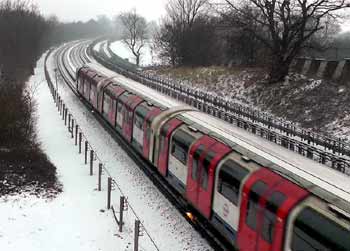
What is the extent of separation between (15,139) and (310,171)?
14.9 m

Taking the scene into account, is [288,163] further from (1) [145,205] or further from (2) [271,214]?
(1) [145,205]

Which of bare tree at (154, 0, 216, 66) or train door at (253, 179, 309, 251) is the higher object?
bare tree at (154, 0, 216, 66)

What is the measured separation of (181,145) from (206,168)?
2301 millimetres

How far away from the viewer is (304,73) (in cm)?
3841

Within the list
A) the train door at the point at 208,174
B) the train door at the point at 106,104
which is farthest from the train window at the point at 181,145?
the train door at the point at 106,104

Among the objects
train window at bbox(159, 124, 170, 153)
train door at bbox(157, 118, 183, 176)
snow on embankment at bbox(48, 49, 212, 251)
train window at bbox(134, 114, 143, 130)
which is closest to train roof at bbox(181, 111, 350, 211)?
train door at bbox(157, 118, 183, 176)

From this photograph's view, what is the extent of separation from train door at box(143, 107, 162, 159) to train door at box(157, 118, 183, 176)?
4.19 ft

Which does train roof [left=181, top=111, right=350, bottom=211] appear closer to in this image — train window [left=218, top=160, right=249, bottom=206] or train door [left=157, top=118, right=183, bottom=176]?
train window [left=218, top=160, right=249, bottom=206]

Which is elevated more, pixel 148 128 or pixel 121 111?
pixel 148 128

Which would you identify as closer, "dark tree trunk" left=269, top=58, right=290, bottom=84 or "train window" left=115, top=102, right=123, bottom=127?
"train window" left=115, top=102, right=123, bottom=127

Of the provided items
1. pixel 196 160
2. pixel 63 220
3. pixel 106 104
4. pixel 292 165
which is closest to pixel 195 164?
pixel 196 160

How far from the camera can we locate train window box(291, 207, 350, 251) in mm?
7918

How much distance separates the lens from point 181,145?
15438mm

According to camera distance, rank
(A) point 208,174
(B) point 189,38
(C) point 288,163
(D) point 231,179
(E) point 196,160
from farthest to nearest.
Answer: (B) point 189,38 < (E) point 196,160 < (A) point 208,174 < (D) point 231,179 < (C) point 288,163
